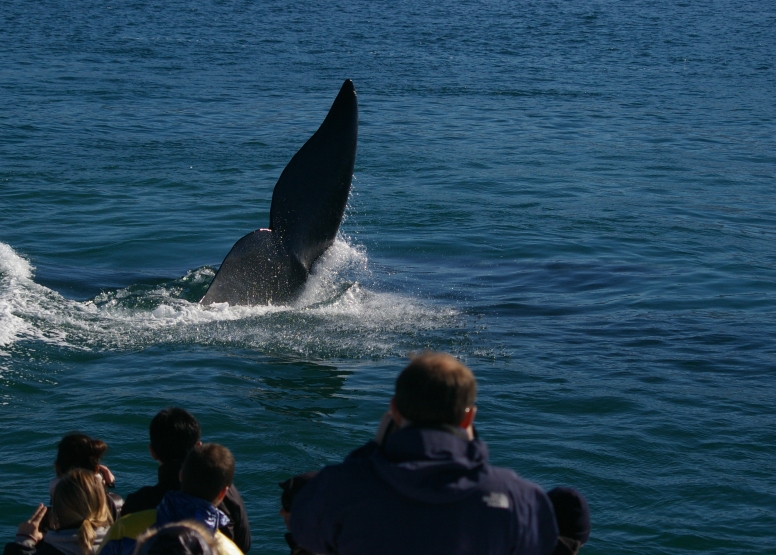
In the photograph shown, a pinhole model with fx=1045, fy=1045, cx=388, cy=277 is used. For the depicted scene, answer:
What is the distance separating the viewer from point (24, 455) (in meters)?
6.85

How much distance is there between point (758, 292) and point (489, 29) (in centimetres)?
2764

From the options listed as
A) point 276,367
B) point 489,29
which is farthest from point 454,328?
point 489,29

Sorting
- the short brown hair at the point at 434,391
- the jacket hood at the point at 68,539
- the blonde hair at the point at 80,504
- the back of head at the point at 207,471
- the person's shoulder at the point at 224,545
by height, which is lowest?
the jacket hood at the point at 68,539

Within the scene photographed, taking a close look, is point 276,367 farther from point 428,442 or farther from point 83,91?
point 83,91

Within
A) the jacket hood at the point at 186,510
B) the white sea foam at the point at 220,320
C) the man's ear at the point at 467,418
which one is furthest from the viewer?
the white sea foam at the point at 220,320

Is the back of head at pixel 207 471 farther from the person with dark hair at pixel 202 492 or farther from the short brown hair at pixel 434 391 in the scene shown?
the short brown hair at pixel 434 391

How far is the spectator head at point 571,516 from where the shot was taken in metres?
3.35

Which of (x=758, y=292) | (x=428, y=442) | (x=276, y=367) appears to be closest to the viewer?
(x=428, y=442)

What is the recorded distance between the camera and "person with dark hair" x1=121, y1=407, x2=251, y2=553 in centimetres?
397

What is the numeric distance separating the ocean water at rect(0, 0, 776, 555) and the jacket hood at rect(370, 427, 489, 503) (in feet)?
10.3

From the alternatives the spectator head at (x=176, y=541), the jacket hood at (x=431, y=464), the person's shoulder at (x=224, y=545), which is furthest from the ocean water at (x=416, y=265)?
the jacket hood at (x=431, y=464)

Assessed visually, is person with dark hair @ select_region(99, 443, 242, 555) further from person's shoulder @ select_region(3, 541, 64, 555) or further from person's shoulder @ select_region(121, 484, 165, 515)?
person's shoulder @ select_region(3, 541, 64, 555)

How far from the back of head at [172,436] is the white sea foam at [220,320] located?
4.90 meters

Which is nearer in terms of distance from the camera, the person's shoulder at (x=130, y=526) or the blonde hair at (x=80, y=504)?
the person's shoulder at (x=130, y=526)
